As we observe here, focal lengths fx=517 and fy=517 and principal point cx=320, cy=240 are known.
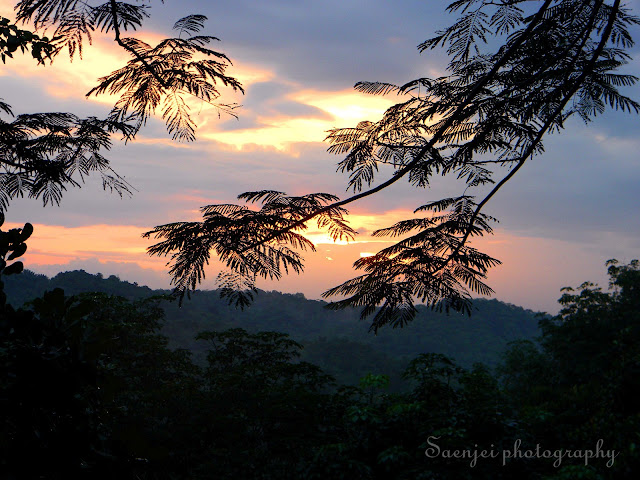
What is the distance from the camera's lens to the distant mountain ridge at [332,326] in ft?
191

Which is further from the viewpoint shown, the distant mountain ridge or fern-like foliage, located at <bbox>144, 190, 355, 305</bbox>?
the distant mountain ridge

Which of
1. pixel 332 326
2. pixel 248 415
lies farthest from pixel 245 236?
pixel 332 326

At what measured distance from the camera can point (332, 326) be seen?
93.2m

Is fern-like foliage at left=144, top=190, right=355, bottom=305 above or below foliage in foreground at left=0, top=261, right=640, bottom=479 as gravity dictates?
above

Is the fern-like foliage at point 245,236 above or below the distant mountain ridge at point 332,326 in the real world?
above

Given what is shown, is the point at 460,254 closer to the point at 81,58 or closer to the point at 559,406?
the point at 81,58

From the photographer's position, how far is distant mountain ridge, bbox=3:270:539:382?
58219 mm

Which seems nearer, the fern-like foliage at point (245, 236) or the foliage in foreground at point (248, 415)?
the foliage in foreground at point (248, 415)

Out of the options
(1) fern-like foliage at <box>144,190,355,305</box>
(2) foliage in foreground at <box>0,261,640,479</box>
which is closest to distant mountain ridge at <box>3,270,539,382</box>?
(2) foliage in foreground at <box>0,261,640,479</box>

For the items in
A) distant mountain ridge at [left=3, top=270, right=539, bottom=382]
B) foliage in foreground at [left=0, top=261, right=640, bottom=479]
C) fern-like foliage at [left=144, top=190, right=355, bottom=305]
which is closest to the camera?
foliage in foreground at [left=0, top=261, right=640, bottom=479]

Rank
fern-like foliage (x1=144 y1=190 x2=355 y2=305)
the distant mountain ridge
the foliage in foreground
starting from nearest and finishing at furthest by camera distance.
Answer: the foliage in foreground
fern-like foliage (x1=144 y1=190 x2=355 y2=305)
the distant mountain ridge

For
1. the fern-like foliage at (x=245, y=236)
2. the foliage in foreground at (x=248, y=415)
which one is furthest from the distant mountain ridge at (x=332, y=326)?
the fern-like foliage at (x=245, y=236)

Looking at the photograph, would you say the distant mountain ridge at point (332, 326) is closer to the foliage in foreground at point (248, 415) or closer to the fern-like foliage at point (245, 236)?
the foliage in foreground at point (248, 415)

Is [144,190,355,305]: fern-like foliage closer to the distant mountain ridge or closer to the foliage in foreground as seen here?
the foliage in foreground
